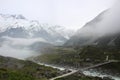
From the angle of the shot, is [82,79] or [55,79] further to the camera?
[82,79]

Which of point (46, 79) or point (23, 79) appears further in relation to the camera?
point (46, 79)

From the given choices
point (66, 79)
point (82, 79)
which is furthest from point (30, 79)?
point (82, 79)

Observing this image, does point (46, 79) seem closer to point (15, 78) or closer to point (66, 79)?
point (66, 79)

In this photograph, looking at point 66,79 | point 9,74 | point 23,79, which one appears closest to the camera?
point 23,79

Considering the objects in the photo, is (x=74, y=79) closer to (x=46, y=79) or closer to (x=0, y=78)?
(x=46, y=79)

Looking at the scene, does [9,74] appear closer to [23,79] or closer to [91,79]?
[23,79]

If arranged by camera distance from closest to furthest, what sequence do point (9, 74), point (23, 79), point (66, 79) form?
1. point (23, 79)
2. point (9, 74)
3. point (66, 79)

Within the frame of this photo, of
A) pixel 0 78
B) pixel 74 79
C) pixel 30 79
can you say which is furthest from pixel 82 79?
pixel 0 78
